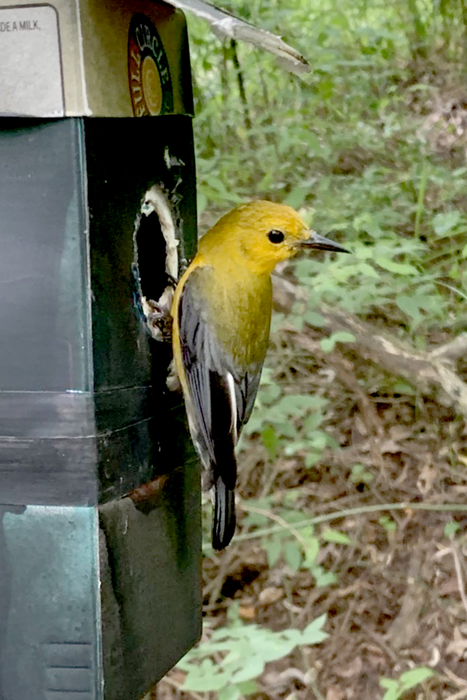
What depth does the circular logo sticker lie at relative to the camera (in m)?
1.66

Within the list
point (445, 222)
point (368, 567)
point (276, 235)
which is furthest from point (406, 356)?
point (276, 235)

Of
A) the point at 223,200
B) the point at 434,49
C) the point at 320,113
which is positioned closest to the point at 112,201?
Result: the point at 223,200

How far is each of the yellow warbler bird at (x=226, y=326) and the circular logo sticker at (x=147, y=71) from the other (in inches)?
13.5

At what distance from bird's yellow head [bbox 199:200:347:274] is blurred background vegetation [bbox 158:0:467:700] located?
1.61 ft

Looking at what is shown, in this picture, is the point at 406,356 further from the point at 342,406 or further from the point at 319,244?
the point at 319,244

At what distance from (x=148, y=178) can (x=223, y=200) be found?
108cm

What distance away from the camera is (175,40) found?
75.4 inches

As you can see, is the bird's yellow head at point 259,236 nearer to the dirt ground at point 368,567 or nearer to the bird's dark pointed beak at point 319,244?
the bird's dark pointed beak at point 319,244

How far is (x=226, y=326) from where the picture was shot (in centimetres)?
203

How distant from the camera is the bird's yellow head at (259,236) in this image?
2.03 metres

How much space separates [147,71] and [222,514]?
93 centimetres

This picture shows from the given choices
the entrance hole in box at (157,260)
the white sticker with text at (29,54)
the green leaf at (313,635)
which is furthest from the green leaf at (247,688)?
the white sticker with text at (29,54)

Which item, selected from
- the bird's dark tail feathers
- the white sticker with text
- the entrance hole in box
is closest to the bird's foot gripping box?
the white sticker with text

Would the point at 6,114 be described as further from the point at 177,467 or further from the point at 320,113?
the point at 320,113
